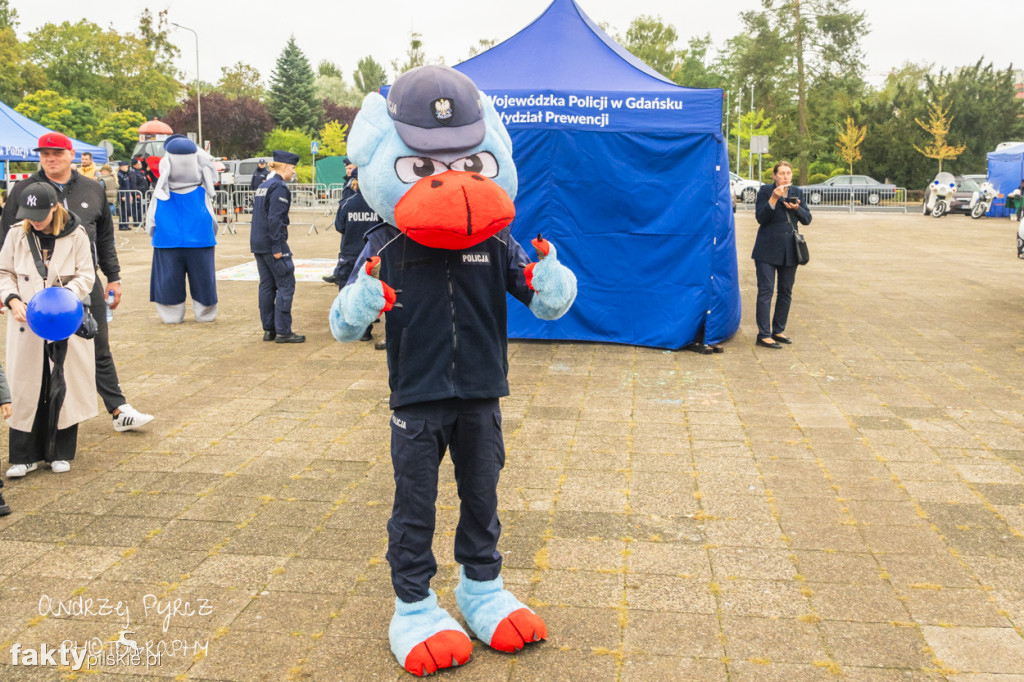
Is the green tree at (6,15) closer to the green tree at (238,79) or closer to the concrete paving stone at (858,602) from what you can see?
the green tree at (238,79)

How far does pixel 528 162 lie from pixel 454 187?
6420 millimetres

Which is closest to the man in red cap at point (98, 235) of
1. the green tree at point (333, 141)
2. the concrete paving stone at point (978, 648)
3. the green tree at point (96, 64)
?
the concrete paving stone at point (978, 648)

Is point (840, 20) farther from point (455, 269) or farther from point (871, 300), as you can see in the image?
point (455, 269)

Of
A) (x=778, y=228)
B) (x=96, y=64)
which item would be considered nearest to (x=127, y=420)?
(x=778, y=228)

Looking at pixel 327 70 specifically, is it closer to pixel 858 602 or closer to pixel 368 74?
pixel 368 74

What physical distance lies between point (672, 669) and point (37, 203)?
438 centimetres

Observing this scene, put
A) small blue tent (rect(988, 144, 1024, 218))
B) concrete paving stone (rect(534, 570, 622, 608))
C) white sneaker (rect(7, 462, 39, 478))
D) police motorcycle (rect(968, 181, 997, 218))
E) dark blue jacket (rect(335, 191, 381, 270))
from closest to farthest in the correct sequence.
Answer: concrete paving stone (rect(534, 570, 622, 608)) < white sneaker (rect(7, 462, 39, 478)) < dark blue jacket (rect(335, 191, 381, 270)) < small blue tent (rect(988, 144, 1024, 218)) < police motorcycle (rect(968, 181, 997, 218))

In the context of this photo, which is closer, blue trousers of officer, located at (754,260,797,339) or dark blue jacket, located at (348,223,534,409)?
dark blue jacket, located at (348,223,534,409)

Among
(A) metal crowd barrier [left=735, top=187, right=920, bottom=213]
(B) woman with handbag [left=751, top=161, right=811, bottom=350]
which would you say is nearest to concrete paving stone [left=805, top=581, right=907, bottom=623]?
(B) woman with handbag [left=751, top=161, right=811, bottom=350]

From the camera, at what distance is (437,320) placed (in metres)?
3.66

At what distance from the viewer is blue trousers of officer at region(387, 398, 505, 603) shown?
3.64m

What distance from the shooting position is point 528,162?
9766 millimetres

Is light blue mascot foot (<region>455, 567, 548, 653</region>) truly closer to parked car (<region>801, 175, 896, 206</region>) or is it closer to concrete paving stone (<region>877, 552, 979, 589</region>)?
concrete paving stone (<region>877, 552, 979, 589</region>)

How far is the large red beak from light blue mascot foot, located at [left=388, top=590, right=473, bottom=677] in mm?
1405
